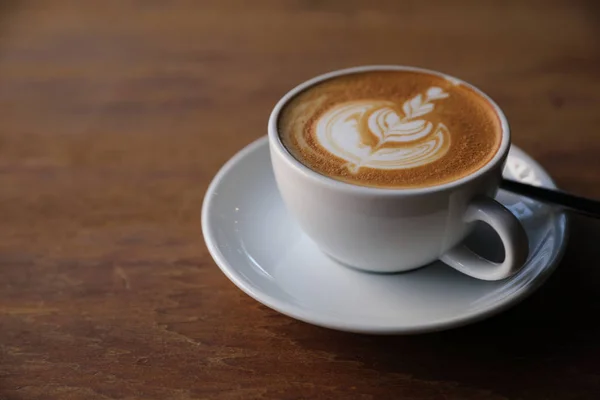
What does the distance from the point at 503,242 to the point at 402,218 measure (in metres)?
0.10

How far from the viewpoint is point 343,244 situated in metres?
0.63

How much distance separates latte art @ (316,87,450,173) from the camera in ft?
2.11

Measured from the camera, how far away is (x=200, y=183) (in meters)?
0.83

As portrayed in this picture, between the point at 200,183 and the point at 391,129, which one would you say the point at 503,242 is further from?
the point at 200,183

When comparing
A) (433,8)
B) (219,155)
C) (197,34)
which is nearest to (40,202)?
(219,155)

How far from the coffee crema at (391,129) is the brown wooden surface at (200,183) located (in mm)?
149

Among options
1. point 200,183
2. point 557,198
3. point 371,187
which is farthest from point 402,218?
point 200,183

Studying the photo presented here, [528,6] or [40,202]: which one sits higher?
[528,6]

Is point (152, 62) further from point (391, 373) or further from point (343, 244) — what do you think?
point (391, 373)

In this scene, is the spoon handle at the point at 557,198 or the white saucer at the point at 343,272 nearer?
the white saucer at the point at 343,272

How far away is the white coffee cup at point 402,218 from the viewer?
0.58 m

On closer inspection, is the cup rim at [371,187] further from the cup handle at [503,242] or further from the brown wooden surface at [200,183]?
the brown wooden surface at [200,183]

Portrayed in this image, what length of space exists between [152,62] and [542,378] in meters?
0.80

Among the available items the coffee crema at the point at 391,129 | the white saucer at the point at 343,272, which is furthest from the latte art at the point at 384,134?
the white saucer at the point at 343,272
